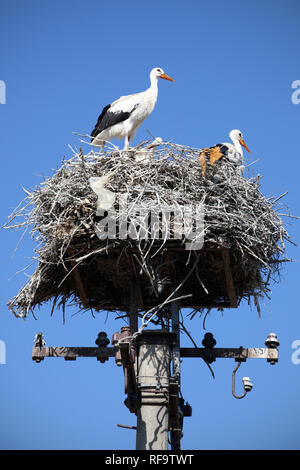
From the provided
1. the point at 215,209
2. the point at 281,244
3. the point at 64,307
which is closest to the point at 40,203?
the point at 64,307

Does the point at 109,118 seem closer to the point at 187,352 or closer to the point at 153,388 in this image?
the point at 187,352

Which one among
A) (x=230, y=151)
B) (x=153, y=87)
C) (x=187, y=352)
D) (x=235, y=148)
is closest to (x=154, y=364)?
(x=187, y=352)

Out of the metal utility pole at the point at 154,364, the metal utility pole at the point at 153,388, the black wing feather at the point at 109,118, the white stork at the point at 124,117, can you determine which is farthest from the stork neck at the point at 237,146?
the metal utility pole at the point at 153,388

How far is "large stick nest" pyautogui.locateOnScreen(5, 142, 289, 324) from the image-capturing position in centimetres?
1078

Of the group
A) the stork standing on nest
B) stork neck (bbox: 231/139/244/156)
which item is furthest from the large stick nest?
stork neck (bbox: 231/139/244/156)

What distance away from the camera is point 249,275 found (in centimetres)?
1147

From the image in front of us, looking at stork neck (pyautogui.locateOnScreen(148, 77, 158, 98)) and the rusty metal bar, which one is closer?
the rusty metal bar

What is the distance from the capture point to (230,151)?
12867mm

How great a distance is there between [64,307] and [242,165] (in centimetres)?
269

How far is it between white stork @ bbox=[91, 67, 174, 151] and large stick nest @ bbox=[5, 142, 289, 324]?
2179 mm

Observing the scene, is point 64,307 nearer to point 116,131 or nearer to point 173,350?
point 173,350

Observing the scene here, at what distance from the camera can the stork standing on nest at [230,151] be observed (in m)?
11.5

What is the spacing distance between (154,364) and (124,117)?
4.73 metres

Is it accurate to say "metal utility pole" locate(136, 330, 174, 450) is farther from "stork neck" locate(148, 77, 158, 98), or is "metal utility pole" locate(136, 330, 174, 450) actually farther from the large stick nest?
"stork neck" locate(148, 77, 158, 98)
